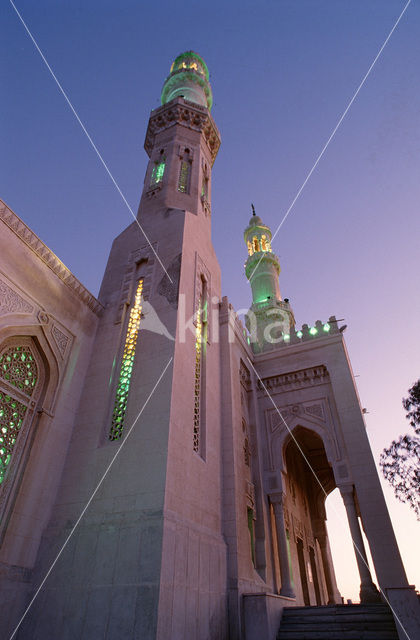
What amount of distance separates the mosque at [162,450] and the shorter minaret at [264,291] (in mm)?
5851

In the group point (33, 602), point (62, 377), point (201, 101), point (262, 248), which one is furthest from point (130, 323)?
point (262, 248)

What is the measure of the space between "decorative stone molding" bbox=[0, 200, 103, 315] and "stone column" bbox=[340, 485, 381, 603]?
761cm

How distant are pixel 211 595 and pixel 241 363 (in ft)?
20.8

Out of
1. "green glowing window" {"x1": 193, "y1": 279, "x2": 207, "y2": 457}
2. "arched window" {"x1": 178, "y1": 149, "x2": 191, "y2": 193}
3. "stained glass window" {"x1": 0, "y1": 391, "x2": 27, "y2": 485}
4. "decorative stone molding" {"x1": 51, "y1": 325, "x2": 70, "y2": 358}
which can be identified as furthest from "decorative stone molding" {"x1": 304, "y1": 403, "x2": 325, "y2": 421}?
"stained glass window" {"x1": 0, "y1": 391, "x2": 27, "y2": 485}

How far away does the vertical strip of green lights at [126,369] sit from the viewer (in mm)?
7262

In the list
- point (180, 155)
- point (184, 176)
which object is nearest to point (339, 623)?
point (184, 176)

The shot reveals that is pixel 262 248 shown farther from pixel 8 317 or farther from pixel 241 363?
pixel 8 317

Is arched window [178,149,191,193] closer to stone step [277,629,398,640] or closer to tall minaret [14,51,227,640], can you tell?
tall minaret [14,51,227,640]

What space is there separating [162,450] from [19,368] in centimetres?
305

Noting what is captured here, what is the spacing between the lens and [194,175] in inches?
498

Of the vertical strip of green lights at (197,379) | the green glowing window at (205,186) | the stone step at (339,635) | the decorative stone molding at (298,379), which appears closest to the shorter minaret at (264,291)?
the decorative stone molding at (298,379)

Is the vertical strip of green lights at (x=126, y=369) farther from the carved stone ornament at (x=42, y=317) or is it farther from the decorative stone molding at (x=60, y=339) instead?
the carved stone ornament at (x=42, y=317)

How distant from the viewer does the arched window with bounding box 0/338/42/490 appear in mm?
6398

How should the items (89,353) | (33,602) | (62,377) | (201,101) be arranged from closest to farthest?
1. (33,602)
2. (62,377)
3. (89,353)
4. (201,101)
